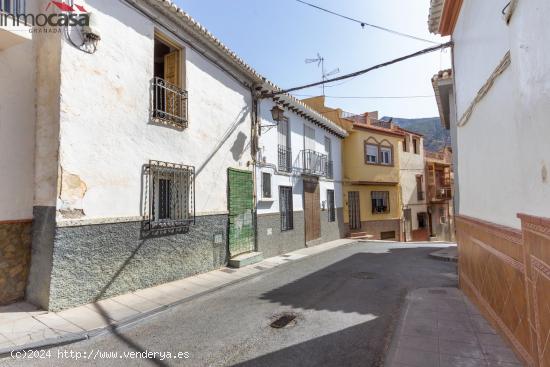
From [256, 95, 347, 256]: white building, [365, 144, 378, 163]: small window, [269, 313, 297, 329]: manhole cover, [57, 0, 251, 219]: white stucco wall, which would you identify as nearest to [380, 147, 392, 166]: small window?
[365, 144, 378, 163]: small window

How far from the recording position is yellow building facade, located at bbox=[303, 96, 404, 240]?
66.2 feet

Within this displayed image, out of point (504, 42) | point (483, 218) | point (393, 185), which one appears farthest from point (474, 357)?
point (393, 185)

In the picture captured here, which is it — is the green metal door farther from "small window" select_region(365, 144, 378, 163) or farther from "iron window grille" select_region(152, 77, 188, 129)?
"small window" select_region(365, 144, 378, 163)

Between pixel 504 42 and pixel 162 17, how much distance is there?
23.0 feet

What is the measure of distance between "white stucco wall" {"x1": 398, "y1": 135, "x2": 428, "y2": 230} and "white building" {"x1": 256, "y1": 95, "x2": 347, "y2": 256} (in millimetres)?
7429

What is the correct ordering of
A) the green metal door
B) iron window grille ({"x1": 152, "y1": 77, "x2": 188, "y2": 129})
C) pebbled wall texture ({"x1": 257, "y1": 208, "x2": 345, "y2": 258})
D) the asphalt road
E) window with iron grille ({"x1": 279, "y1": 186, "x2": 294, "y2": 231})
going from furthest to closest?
window with iron grille ({"x1": 279, "y1": 186, "x2": 294, "y2": 231})
pebbled wall texture ({"x1": 257, "y1": 208, "x2": 345, "y2": 258})
the green metal door
iron window grille ({"x1": 152, "y1": 77, "x2": 188, "y2": 129})
the asphalt road

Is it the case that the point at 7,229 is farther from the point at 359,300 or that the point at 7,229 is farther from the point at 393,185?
the point at 393,185

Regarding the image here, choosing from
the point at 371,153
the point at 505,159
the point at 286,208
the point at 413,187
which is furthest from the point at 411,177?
A: the point at 505,159

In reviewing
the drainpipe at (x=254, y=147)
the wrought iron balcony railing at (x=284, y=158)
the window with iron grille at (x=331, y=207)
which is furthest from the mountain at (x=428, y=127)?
the drainpipe at (x=254, y=147)

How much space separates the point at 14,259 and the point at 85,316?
1.67 metres

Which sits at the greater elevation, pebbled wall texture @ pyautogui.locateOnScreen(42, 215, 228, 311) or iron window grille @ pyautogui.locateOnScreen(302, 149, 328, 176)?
iron window grille @ pyautogui.locateOnScreen(302, 149, 328, 176)

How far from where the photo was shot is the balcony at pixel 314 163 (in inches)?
586

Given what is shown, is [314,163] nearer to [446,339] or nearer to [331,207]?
[331,207]

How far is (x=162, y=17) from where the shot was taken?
25.1 ft
